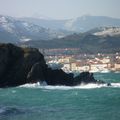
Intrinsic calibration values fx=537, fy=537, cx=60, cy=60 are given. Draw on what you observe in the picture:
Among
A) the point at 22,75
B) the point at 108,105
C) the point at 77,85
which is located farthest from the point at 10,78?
the point at 108,105

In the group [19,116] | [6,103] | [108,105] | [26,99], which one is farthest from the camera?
[26,99]

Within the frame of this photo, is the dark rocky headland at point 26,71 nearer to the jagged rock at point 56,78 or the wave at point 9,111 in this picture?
the jagged rock at point 56,78

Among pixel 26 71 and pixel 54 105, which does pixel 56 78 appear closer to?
pixel 26 71

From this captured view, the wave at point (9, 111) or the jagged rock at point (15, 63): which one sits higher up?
the jagged rock at point (15, 63)

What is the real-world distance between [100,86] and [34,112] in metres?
45.1

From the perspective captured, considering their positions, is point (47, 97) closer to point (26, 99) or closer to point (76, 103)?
A: point (26, 99)

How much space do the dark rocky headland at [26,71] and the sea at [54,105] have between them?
26.9ft

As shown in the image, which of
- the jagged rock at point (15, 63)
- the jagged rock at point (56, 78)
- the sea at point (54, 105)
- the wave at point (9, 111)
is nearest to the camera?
the sea at point (54, 105)

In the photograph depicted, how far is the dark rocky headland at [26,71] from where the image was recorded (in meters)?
96.1

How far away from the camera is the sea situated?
166ft

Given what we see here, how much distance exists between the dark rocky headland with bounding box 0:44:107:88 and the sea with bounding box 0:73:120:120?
819cm

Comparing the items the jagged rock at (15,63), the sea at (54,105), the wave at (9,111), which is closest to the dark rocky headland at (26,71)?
the jagged rock at (15,63)

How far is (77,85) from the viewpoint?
3930 inches

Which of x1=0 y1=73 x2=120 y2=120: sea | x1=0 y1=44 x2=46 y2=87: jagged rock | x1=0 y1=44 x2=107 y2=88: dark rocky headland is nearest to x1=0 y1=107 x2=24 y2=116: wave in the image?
x1=0 y1=73 x2=120 y2=120: sea
